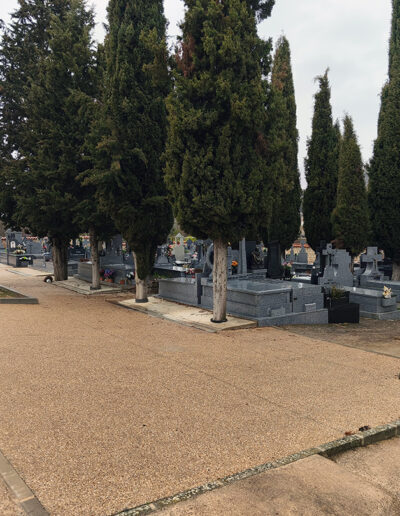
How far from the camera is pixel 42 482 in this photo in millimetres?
3941

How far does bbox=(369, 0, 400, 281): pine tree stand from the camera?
57.7 feet

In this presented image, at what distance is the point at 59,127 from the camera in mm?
17078

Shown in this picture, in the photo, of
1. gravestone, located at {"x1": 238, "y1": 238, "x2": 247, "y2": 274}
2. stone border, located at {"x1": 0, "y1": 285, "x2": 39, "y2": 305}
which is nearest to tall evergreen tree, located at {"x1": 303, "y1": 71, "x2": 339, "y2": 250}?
gravestone, located at {"x1": 238, "y1": 238, "x2": 247, "y2": 274}

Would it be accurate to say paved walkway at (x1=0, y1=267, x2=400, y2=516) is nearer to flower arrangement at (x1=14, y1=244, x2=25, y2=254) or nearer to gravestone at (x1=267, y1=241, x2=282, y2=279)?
gravestone at (x1=267, y1=241, x2=282, y2=279)

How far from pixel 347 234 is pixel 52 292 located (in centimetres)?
1263

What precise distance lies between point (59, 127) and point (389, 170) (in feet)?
44.6

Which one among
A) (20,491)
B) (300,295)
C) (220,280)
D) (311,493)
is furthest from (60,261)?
(311,493)

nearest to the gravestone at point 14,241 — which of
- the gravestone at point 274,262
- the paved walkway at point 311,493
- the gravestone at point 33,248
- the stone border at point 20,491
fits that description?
the gravestone at point 33,248

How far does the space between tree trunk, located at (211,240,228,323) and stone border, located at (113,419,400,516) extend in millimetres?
6370

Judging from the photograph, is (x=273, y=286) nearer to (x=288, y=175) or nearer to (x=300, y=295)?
(x=300, y=295)

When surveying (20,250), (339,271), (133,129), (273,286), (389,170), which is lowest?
(273,286)

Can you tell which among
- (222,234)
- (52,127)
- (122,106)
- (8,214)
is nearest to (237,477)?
(222,234)

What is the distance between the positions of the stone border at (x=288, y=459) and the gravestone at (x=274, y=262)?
13.2 meters

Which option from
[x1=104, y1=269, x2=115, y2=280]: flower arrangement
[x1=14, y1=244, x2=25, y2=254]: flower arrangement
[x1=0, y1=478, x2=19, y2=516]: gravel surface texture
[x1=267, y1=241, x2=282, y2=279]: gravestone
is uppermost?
[x1=14, y1=244, x2=25, y2=254]: flower arrangement
